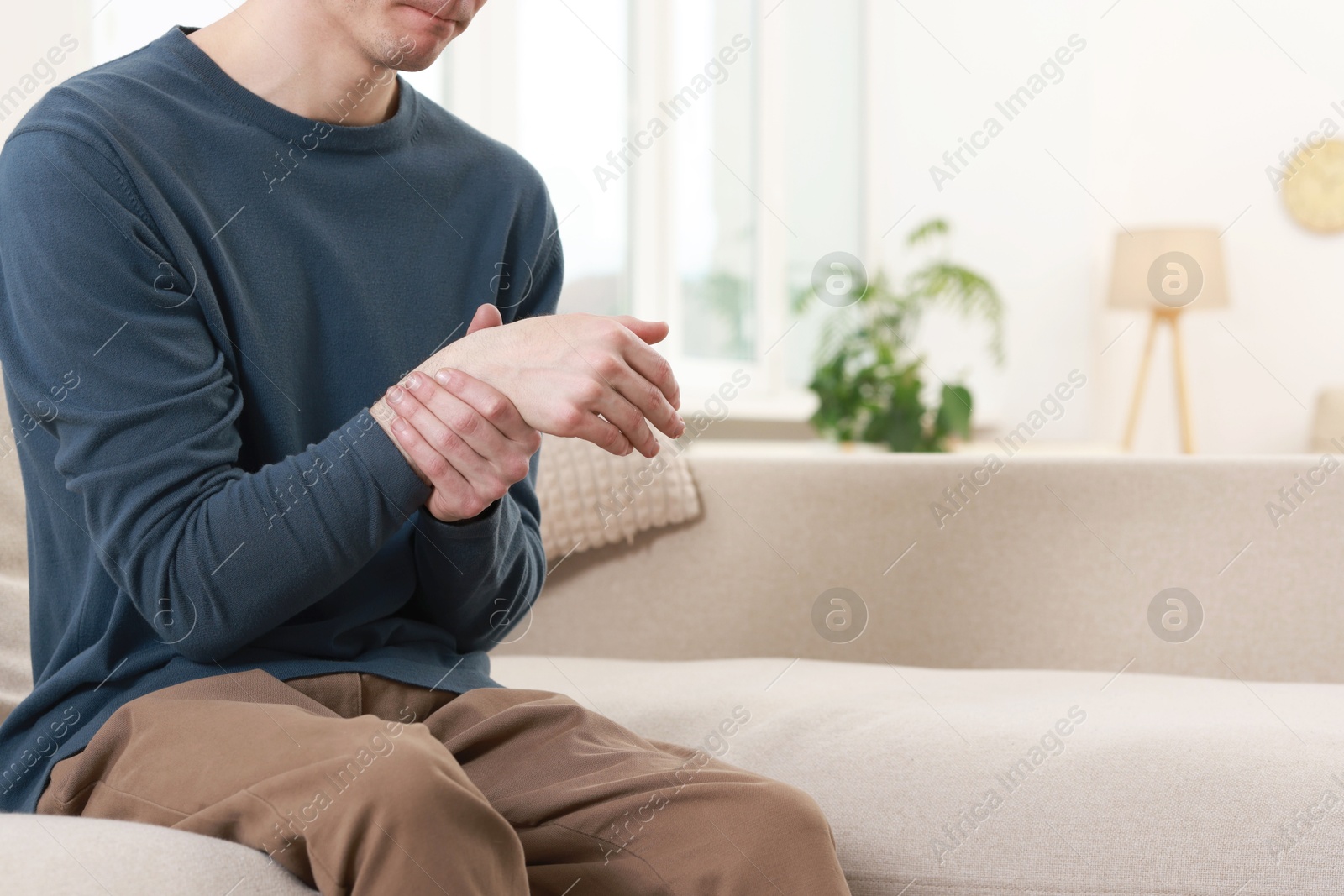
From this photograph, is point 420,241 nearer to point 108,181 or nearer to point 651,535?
point 108,181

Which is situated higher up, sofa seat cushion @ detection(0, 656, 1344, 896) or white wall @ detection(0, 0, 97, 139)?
white wall @ detection(0, 0, 97, 139)

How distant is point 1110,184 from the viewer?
4.52 metres

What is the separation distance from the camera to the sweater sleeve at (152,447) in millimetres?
768

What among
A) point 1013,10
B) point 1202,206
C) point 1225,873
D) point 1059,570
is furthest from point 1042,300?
point 1225,873

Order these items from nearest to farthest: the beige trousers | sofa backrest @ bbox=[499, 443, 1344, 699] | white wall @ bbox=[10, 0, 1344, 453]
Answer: the beige trousers
sofa backrest @ bbox=[499, 443, 1344, 699]
white wall @ bbox=[10, 0, 1344, 453]

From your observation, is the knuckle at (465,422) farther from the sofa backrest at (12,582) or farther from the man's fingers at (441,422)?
the sofa backrest at (12,582)

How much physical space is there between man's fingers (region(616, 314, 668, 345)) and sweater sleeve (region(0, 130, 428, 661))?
18 centimetres

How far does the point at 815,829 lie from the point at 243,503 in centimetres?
42

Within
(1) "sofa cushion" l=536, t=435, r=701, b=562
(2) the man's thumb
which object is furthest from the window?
(2) the man's thumb

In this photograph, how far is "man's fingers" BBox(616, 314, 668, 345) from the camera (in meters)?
0.83

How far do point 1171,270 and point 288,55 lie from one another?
3.67 m

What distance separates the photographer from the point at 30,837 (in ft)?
2.13

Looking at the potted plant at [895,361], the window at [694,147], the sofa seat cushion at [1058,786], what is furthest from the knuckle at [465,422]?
the potted plant at [895,361]

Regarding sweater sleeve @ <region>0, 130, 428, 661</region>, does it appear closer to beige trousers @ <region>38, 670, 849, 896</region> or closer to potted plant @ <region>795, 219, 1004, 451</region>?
beige trousers @ <region>38, 670, 849, 896</region>
